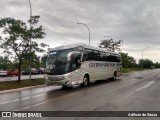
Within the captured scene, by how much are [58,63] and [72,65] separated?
1077mm

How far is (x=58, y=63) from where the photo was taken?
69.3ft

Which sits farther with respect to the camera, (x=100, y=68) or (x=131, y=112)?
(x=100, y=68)

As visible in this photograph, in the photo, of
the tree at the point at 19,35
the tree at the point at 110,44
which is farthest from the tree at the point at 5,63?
the tree at the point at 110,44

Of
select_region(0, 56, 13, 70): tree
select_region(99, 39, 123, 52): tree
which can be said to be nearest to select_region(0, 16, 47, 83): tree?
select_region(0, 56, 13, 70): tree

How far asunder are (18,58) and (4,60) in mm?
1324

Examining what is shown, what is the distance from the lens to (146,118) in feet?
31.1

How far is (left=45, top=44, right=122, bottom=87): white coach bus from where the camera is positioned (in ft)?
67.8

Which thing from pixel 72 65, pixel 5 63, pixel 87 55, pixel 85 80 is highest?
pixel 87 55

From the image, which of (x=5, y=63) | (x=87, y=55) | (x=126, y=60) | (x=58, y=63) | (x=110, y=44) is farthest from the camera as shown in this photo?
(x=126, y=60)

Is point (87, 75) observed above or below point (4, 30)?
below

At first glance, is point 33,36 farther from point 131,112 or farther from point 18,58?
point 131,112

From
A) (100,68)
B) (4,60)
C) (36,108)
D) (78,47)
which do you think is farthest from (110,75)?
(36,108)

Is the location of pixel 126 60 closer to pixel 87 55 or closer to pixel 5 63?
pixel 5 63

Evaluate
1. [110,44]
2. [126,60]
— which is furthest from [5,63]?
[126,60]
